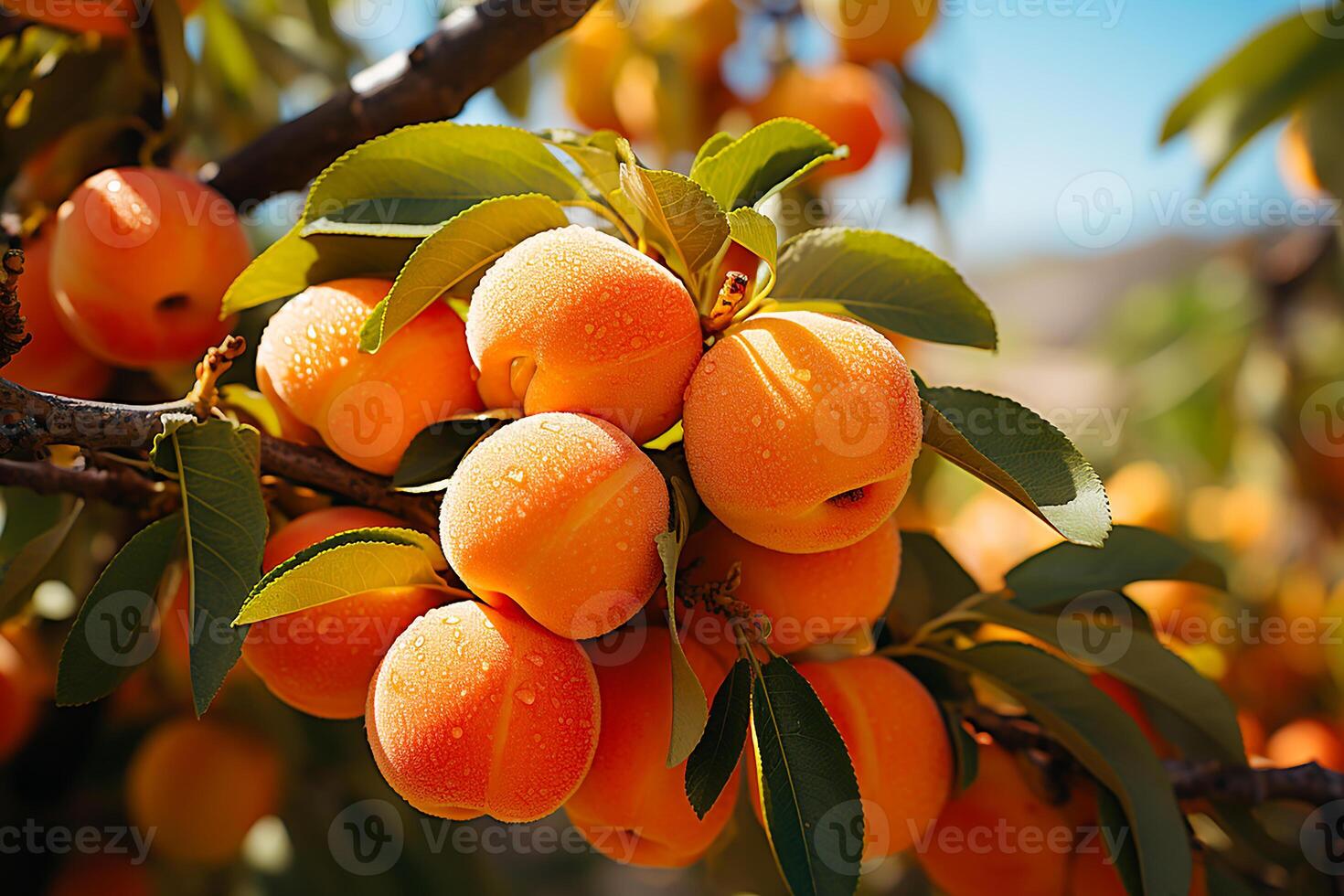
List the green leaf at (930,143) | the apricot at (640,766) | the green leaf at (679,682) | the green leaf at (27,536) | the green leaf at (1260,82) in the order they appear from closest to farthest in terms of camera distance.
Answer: the green leaf at (679,682) → the apricot at (640,766) → the green leaf at (27,536) → the green leaf at (1260,82) → the green leaf at (930,143)

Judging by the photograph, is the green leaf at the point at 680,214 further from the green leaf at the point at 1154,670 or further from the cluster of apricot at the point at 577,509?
the green leaf at the point at 1154,670

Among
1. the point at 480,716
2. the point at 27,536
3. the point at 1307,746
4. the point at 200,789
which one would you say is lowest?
the point at 200,789

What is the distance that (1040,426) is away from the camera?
0.60 m

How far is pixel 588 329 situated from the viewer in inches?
20.9

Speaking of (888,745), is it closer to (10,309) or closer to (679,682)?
(679,682)

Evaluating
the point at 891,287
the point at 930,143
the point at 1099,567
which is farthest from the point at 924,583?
the point at 930,143

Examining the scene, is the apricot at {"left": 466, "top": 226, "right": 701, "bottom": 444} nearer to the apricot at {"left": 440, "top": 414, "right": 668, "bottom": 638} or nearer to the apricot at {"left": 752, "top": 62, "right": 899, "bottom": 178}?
the apricot at {"left": 440, "top": 414, "right": 668, "bottom": 638}

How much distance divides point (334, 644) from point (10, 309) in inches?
9.4

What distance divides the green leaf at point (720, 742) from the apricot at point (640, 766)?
0.03m

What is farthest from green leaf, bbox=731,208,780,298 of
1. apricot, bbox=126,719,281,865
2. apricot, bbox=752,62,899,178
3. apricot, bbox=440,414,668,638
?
apricot, bbox=126,719,281,865

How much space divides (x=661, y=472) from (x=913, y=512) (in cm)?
67

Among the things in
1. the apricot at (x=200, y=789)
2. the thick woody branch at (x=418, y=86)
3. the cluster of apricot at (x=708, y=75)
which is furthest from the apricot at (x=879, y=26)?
→ the apricot at (x=200, y=789)

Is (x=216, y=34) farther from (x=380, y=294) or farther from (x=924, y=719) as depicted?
(x=924, y=719)

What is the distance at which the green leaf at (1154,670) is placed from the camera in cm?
76
